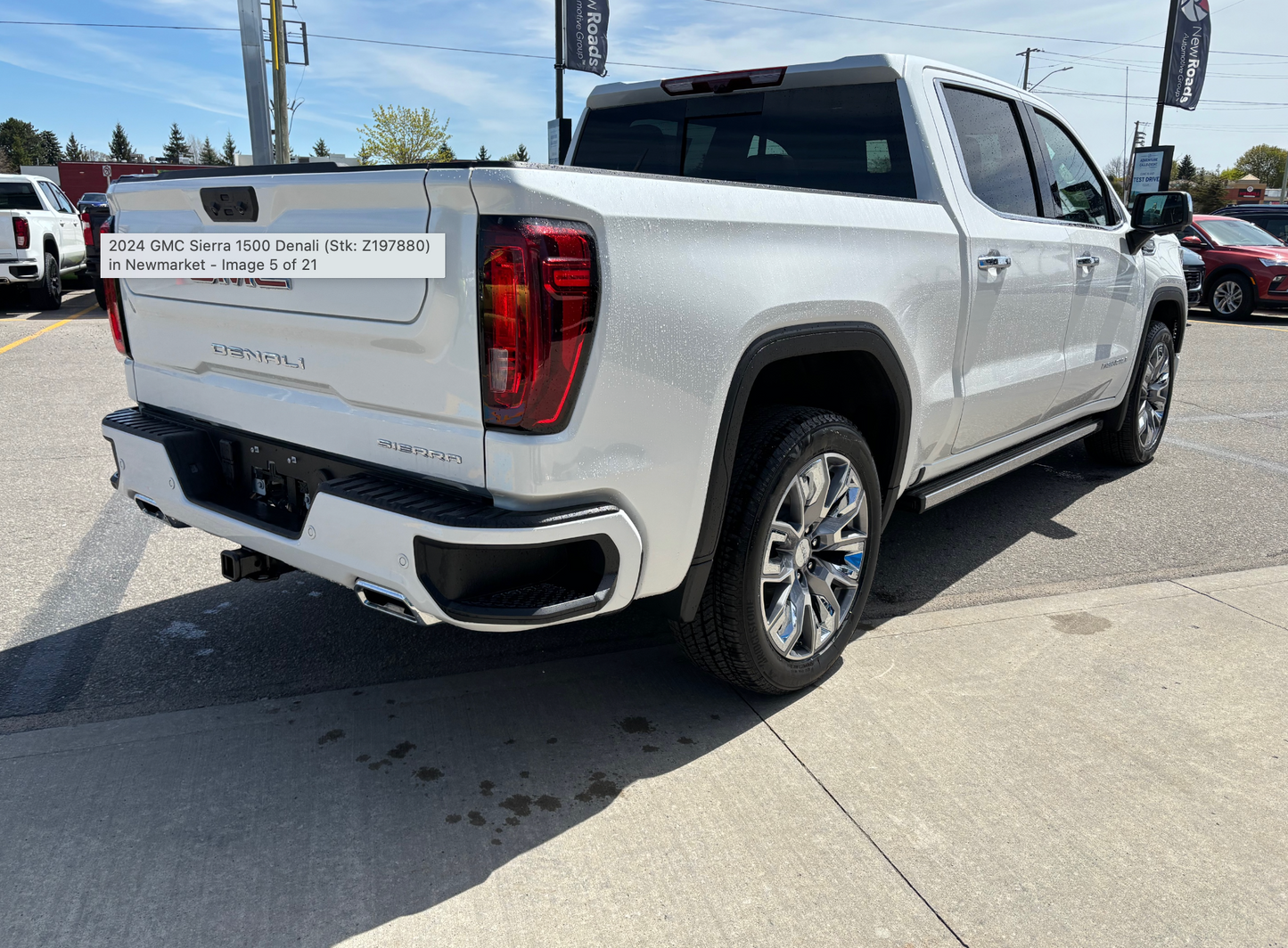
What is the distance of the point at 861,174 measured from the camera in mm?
3557

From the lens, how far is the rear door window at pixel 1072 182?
436 centimetres

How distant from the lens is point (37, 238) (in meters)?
13.6

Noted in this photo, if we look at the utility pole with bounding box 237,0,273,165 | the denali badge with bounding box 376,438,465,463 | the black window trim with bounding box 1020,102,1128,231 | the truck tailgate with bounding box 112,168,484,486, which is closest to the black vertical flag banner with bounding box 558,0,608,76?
the utility pole with bounding box 237,0,273,165

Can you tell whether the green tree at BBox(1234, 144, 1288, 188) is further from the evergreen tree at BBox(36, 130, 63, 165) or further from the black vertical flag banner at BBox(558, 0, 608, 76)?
the evergreen tree at BBox(36, 130, 63, 165)

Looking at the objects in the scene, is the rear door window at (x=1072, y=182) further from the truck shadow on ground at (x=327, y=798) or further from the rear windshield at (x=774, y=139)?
the truck shadow on ground at (x=327, y=798)

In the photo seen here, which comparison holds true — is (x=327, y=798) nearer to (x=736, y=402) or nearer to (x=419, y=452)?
(x=419, y=452)

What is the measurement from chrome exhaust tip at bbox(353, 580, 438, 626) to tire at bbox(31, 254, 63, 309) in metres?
14.4

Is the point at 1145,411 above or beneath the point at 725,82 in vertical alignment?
beneath

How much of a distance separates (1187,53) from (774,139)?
21415 mm

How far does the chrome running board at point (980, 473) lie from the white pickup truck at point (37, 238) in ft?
43.8

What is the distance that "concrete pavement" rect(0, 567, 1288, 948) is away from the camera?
7.01 feet

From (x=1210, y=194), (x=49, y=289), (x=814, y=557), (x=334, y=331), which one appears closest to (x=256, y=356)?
(x=334, y=331)

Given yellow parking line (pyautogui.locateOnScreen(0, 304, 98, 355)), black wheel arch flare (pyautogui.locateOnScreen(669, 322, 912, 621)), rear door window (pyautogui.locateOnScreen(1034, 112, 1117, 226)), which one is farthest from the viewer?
yellow parking line (pyautogui.locateOnScreen(0, 304, 98, 355))

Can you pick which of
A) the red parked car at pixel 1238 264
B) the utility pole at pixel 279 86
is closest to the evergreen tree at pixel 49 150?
the utility pole at pixel 279 86
